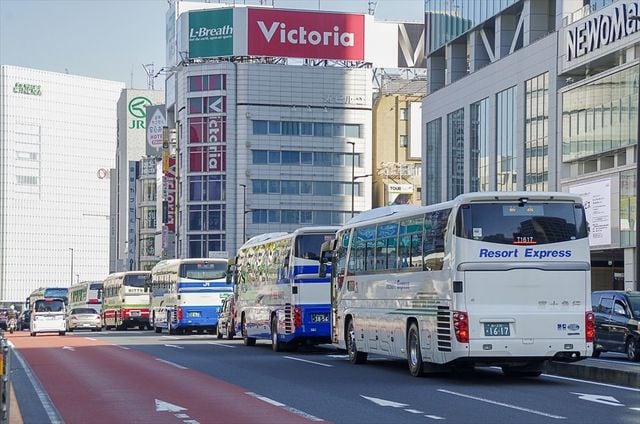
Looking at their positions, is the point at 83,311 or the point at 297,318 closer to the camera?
the point at 297,318

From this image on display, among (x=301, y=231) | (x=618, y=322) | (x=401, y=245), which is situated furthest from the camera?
(x=301, y=231)

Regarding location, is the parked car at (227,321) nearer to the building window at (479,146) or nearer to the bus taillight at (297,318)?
the bus taillight at (297,318)

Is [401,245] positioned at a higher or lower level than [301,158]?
lower

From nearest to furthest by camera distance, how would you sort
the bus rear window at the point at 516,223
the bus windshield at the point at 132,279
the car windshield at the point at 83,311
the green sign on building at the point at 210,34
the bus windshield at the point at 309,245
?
the bus rear window at the point at 516,223, the bus windshield at the point at 309,245, the bus windshield at the point at 132,279, the car windshield at the point at 83,311, the green sign on building at the point at 210,34

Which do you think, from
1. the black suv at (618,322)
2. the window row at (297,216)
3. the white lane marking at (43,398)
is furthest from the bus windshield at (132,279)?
the window row at (297,216)

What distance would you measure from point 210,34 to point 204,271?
6820 cm

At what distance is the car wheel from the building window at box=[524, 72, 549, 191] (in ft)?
112

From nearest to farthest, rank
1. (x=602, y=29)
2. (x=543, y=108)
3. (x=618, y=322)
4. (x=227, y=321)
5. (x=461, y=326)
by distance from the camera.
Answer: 1. (x=461, y=326)
2. (x=618, y=322)
3. (x=227, y=321)
4. (x=602, y=29)
5. (x=543, y=108)

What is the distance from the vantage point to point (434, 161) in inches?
3292

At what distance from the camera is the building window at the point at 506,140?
6981 cm

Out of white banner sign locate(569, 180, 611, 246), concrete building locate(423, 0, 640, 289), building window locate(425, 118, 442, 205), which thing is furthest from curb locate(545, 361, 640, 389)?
building window locate(425, 118, 442, 205)

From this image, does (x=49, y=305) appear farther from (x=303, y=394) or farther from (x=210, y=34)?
(x=210, y=34)

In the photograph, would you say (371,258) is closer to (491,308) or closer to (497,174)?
(491,308)

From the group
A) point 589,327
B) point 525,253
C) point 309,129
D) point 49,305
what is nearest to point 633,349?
point 589,327
